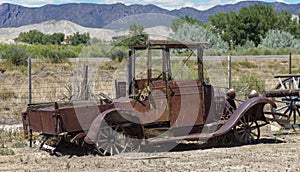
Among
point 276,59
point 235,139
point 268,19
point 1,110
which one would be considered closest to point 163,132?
point 235,139

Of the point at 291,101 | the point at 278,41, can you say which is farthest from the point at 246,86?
the point at 278,41

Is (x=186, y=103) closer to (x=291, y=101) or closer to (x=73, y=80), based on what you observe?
(x=291, y=101)

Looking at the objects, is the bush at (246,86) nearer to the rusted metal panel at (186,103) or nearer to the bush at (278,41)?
the rusted metal panel at (186,103)

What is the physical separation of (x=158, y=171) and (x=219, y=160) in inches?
52.7

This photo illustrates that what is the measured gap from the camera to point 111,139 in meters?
9.83

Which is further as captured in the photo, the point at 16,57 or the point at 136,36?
the point at 16,57

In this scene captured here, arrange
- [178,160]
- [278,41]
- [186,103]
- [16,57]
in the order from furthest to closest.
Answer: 1. [278,41]
2. [16,57]
3. [186,103]
4. [178,160]

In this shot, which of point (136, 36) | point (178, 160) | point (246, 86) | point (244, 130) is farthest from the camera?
point (246, 86)

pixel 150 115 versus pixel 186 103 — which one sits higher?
pixel 186 103

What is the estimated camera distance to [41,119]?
32.3 ft

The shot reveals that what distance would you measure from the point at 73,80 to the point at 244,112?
5.69m

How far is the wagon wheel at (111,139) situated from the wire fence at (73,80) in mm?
2378

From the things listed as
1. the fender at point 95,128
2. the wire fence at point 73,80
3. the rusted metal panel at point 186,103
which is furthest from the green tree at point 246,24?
the fender at point 95,128

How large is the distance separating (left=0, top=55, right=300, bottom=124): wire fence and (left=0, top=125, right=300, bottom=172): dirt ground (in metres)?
1.67
